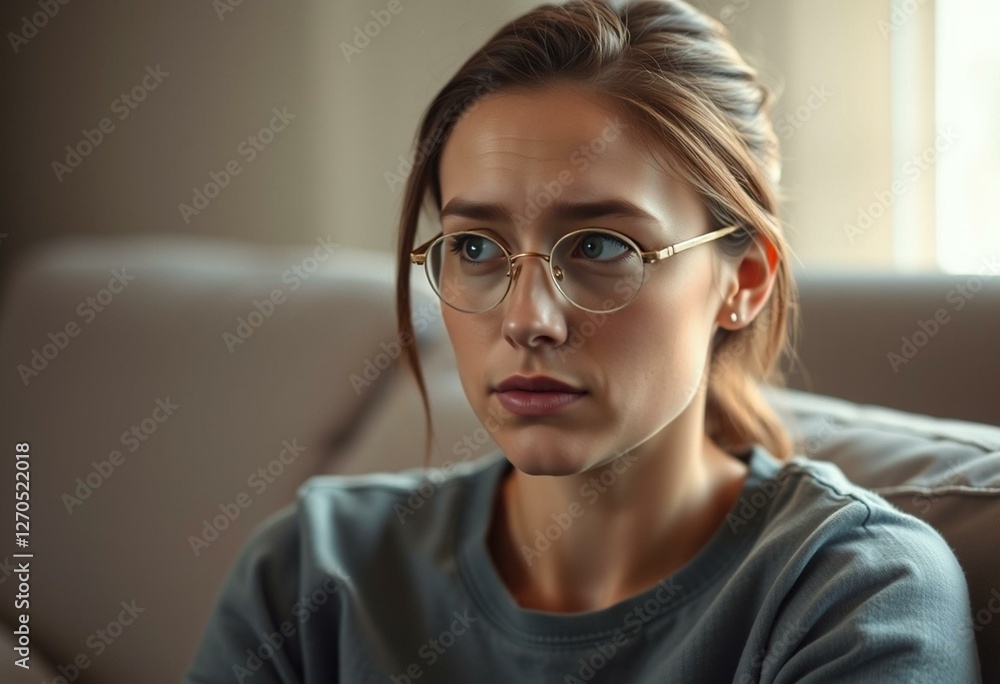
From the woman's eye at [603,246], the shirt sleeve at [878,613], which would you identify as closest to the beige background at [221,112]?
the woman's eye at [603,246]

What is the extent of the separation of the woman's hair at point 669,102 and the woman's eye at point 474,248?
0.15 metres

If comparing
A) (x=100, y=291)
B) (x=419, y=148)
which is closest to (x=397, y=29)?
(x=100, y=291)

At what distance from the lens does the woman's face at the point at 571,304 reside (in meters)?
1.06

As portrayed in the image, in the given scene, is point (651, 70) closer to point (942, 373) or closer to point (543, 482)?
point (543, 482)

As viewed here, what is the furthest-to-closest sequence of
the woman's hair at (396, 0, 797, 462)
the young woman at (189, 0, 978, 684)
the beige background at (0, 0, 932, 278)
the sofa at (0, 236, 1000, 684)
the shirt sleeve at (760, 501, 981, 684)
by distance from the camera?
the beige background at (0, 0, 932, 278)
the sofa at (0, 236, 1000, 684)
the woman's hair at (396, 0, 797, 462)
the young woman at (189, 0, 978, 684)
the shirt sleeve at (760, 501, 981, 684)

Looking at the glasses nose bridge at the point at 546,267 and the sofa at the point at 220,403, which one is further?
the sofa at the point at 220,403

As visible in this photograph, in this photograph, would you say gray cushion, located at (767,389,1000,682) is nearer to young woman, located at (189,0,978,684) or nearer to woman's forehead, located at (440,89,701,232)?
young woman, located at (189,0,978,684)

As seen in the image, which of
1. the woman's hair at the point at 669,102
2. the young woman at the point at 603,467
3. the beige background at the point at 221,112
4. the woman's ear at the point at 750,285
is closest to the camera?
the young woman at the point at 603,467

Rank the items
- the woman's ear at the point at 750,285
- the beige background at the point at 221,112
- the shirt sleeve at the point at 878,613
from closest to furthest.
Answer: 1. the shirt sleeve at the point at 878,613
2. the woman's ear at the point at 750,285
3. the beige background at the point at 221,112

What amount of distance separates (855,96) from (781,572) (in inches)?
71.1

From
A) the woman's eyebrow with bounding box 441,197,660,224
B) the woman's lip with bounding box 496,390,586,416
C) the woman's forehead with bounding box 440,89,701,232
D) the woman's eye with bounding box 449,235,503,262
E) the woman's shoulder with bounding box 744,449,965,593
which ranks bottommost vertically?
the woman's shoulder with bounding box 744,449,965,593

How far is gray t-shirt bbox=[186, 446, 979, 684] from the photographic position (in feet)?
3.05

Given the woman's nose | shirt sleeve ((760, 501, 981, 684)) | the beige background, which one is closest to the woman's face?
the woman's nose

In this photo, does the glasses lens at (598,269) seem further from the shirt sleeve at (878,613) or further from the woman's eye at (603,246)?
the shirt sleeve at (878,613)
